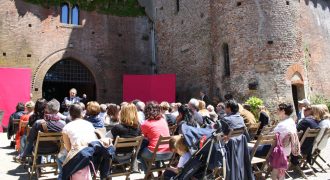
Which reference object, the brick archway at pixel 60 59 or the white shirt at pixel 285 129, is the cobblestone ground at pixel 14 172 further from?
the brick archway at pixel 60 59

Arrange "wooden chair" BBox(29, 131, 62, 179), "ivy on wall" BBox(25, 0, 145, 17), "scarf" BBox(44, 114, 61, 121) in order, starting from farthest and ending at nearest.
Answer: "ivy on wall" BBox(25, 0, 145, 17) < "scarf" BBox(44, 114, 61, 121) < "wooden chair" BBox(29, 131, 62, 179)

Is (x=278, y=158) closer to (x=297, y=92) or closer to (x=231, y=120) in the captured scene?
(x=231, y=120)

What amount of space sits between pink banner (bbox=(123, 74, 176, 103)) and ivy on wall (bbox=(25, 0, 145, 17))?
425 cm

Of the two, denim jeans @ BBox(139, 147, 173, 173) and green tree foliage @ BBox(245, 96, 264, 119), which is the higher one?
green tree foliage @ BBox(245, 96, 264, 119)

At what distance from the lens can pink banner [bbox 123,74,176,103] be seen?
17.4 metres

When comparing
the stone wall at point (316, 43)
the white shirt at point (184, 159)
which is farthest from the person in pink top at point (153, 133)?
the stone wall at point (316, 43)

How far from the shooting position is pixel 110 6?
63.4 feet

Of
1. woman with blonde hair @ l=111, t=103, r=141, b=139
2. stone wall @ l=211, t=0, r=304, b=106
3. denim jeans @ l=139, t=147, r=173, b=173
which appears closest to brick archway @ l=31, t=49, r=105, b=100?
stone wall @ l=211, t=0, r=304, b=106

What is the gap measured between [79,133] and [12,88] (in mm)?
12628

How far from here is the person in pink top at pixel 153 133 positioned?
5828 millimetres

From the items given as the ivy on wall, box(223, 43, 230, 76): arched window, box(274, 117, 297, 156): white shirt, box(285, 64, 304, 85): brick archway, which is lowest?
box(274, 117, 297, 156): white shirt

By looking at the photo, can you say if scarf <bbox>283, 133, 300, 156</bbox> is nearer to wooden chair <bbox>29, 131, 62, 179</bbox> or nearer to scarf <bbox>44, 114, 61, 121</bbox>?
wooden chair <bbox>29, 131, 62, 179</bbox>

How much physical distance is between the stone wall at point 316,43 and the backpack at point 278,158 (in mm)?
11125

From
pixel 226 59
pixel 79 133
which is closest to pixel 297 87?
pixel 226 59
